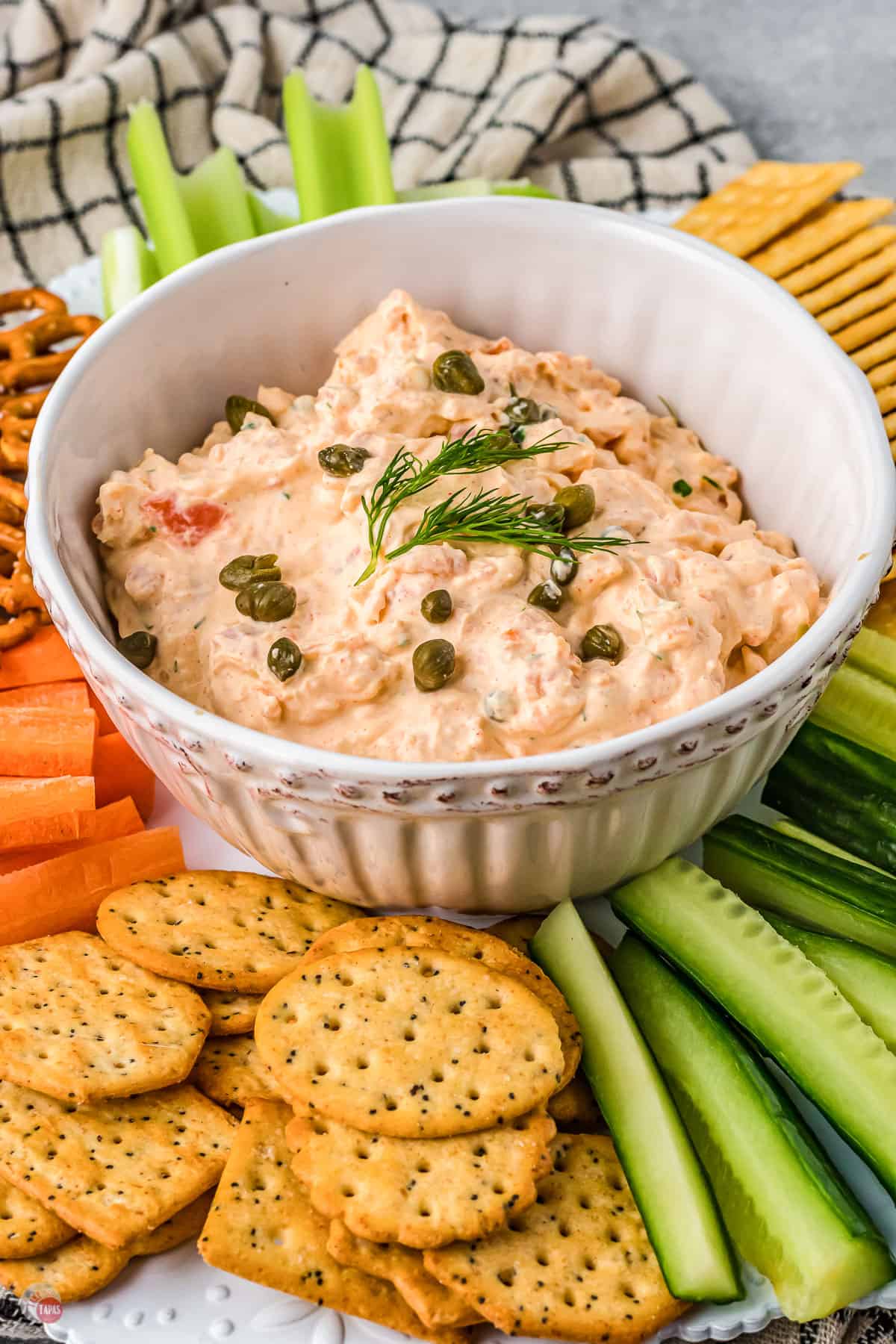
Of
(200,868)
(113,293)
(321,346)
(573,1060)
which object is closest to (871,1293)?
(573,1060)

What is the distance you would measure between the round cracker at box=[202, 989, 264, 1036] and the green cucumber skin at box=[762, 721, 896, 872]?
130cm

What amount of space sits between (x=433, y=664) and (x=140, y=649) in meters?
0.67

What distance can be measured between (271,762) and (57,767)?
0.88 metres

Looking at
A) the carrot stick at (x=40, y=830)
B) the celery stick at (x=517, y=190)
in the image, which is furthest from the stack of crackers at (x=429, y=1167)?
the celery stick at (x=517, y=190)

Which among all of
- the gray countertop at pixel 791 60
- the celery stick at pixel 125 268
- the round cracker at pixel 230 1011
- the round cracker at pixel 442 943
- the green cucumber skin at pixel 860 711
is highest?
the gray countertop at pixel 791 60

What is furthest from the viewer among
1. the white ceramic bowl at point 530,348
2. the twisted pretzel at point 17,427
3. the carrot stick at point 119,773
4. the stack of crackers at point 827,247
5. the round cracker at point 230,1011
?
the stack of crackers at point 827,247

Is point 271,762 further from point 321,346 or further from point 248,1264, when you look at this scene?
point 321,346

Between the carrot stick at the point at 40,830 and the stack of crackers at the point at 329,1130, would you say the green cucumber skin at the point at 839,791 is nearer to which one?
the stack of crackers at the point at 329,1130

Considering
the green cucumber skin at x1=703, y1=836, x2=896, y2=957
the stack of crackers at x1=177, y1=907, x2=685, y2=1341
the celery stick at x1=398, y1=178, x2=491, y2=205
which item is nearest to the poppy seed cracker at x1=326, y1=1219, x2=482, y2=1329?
the stack of crackers at x1=177, y1=907, x2=685, y2=1341

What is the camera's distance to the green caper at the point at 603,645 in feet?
9.01

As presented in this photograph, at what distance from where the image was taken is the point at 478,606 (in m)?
2.81

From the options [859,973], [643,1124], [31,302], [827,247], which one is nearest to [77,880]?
[643,1124]

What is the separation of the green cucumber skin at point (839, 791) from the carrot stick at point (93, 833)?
1.49 m

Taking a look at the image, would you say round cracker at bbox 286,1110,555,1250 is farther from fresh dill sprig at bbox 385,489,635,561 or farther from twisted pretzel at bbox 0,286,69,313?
twisted pretzel at bbox 0,286,69,313
